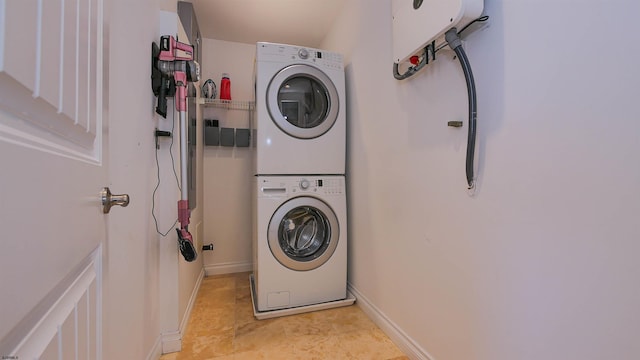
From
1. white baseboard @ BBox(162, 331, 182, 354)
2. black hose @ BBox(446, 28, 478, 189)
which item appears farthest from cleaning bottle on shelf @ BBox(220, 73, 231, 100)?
black hose @ BBox(446, 28, 478, 189)

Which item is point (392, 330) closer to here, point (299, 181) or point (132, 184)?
point (299, 181)

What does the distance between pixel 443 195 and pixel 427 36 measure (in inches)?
24.9

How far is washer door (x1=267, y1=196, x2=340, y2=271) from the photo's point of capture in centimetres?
180

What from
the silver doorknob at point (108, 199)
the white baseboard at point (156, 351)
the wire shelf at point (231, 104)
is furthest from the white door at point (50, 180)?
the wire shelf at point (231, 104)

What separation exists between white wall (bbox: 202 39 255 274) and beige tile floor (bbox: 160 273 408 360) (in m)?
0.65

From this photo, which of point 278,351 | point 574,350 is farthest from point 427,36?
point 278,351

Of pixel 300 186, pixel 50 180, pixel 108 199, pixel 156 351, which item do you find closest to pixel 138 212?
pixel 108 199

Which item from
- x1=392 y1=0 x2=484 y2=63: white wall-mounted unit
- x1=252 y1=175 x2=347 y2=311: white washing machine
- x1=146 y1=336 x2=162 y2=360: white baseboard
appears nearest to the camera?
x1=392 y1=0 x2=484 y2=63: white wall-mounted unit

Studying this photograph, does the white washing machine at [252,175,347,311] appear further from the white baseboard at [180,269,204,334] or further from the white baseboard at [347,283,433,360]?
the white baseboard at [180,269,204,334]

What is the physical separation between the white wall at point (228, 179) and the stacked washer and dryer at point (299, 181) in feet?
2.39

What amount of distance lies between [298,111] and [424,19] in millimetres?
1074

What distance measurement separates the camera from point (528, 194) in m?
0.82

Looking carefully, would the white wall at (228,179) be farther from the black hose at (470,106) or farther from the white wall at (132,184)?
the black hose at (470,106)

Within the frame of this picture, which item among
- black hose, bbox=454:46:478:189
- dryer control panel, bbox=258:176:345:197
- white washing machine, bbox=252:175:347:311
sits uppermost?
black hose, bbox=454:46:478:189
